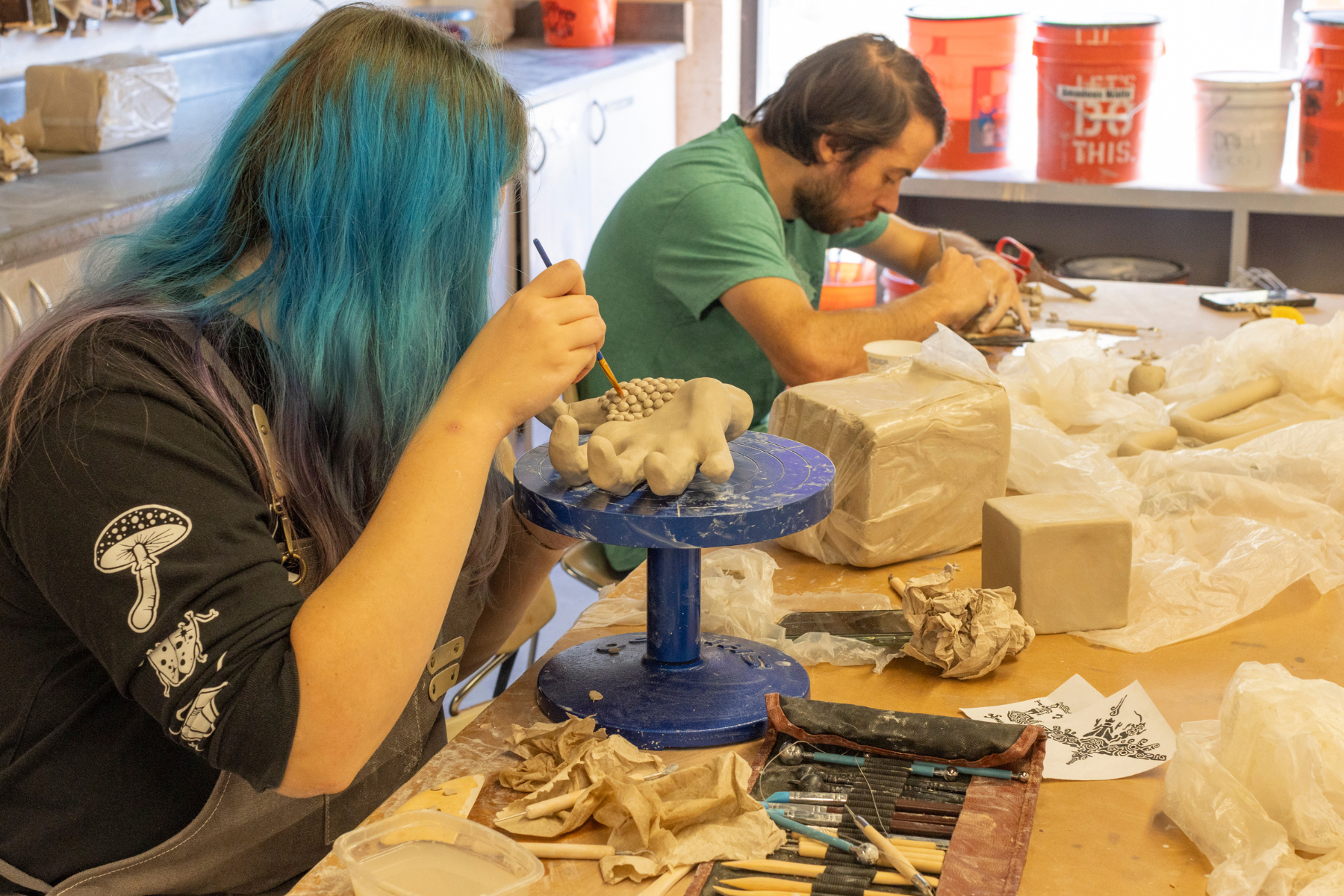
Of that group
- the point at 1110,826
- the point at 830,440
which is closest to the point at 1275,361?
the point at 830,440

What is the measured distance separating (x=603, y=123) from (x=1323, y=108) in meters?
1.93

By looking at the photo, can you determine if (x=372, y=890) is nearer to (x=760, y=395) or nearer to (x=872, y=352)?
(x=872, y=352)

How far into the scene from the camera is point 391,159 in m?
0.96

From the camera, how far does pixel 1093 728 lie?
1.04 meters

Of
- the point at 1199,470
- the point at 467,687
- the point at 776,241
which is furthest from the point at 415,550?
the point at 776,241

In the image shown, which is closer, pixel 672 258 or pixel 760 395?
pixel 672 258

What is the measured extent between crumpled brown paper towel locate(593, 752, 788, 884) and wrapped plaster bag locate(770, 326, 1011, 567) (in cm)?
50

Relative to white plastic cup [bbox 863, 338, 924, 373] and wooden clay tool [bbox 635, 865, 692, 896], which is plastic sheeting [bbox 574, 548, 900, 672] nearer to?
wooden clay tool [bbox 635, 865, 692, 896]

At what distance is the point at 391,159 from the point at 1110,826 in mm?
763

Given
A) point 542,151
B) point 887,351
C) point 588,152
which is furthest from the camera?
point 588,152

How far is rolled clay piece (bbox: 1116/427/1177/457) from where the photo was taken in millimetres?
1609

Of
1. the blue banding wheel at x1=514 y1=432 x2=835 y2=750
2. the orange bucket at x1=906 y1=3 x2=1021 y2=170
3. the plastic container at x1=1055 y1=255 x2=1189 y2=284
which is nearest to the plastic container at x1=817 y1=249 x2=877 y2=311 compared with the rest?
the orange bucket at x1=906 y1=3 x2=1021 y2=170

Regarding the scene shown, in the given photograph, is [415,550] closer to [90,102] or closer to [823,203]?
[823,203]

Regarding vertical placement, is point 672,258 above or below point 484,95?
below
